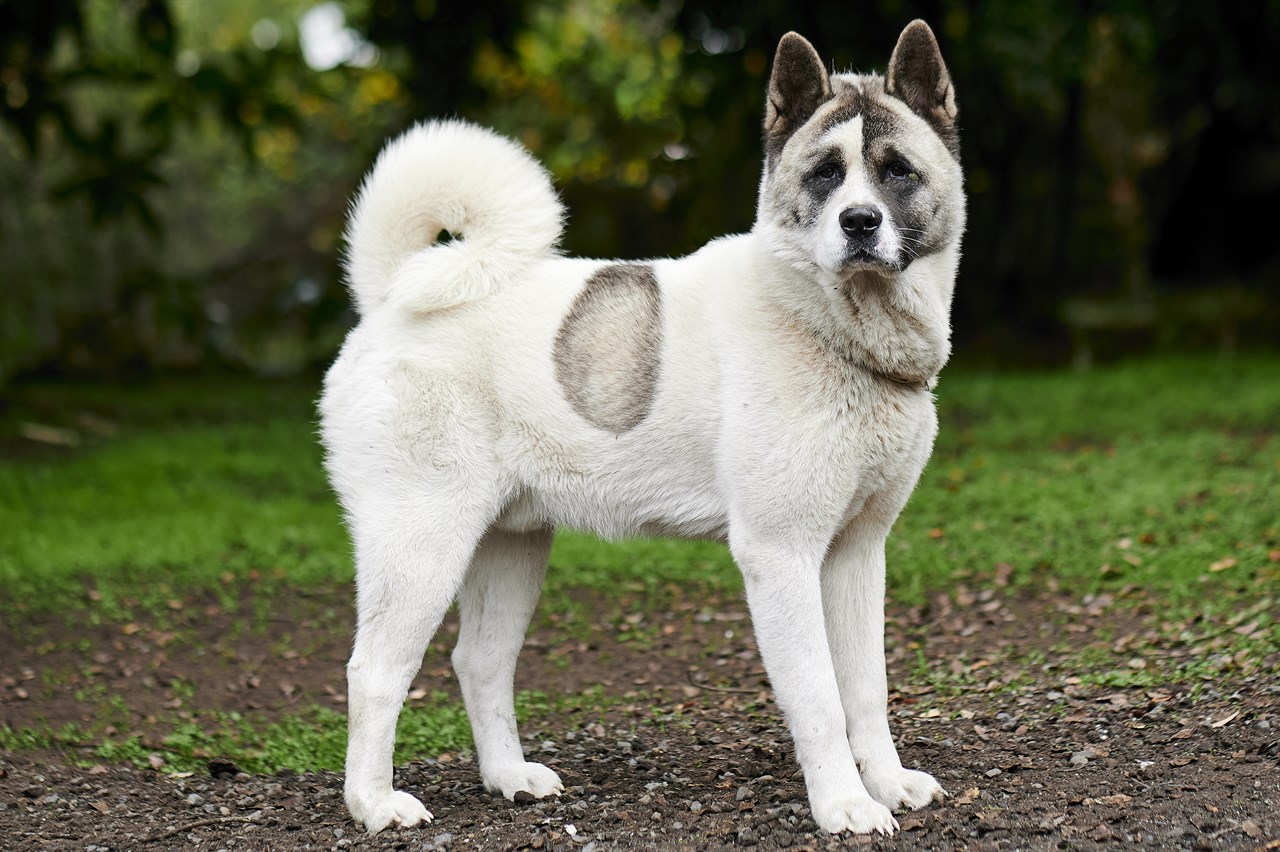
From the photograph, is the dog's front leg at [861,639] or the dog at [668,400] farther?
the dog's front leg at [861,639]

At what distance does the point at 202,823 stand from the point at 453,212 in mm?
2200

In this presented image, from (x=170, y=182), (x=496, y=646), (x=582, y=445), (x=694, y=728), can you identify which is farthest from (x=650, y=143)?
(x=582, y=445)

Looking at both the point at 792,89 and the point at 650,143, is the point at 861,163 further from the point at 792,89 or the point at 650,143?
the point at 650,143

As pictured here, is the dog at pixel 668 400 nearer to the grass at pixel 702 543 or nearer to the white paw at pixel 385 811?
the white paw at pixel 385 811

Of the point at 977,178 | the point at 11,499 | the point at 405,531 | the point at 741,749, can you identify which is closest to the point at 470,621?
the point at 405,531

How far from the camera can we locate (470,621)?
15.2 ft

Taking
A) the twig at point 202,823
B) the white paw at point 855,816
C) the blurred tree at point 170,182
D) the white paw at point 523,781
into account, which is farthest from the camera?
the blurred tree at point 170,182

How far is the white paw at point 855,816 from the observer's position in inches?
151

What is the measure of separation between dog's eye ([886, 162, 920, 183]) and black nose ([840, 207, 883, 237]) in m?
0.23

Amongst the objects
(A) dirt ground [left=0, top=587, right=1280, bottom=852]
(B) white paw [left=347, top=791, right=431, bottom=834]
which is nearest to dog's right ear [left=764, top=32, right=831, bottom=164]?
(A) dirt ground [left=0, top=587, right=1280, bottom=852]

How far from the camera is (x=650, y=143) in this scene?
16203 millimetres

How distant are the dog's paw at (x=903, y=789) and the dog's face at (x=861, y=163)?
5.07 ft

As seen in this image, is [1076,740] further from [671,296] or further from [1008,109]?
[1008,109]

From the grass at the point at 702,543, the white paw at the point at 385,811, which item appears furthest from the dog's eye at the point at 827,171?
the grass at the point at 702,543
